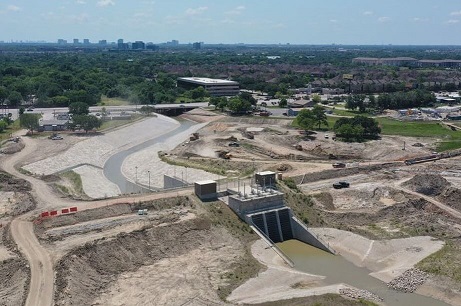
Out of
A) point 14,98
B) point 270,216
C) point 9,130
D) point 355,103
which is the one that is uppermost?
point 14,98

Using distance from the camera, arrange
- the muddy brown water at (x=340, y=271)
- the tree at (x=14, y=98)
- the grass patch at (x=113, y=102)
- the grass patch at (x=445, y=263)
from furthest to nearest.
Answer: the grass patch at (x=113, y=102)
the tree at (x=14, y=98)
the grass patch at (x=445, y=263)
the muddy brown water at (x=340, y=271)

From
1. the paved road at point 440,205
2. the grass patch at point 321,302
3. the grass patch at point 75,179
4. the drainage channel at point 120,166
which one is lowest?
the drainage channel at point 120,166

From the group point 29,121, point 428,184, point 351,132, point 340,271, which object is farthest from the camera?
point 29,121

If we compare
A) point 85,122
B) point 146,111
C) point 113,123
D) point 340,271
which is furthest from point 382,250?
point 146,111

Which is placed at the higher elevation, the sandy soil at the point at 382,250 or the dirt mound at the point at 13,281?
the dirt mound at the point at 13,281

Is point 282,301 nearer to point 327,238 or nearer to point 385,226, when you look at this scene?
point 327,238

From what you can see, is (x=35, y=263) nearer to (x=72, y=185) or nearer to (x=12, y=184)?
(x=12, y=184)

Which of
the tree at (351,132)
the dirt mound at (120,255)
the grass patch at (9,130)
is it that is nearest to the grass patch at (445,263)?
the dirt mound at (120,255)

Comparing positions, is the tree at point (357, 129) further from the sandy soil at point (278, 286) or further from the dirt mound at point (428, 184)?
the sandy soil at point (278, 286)
